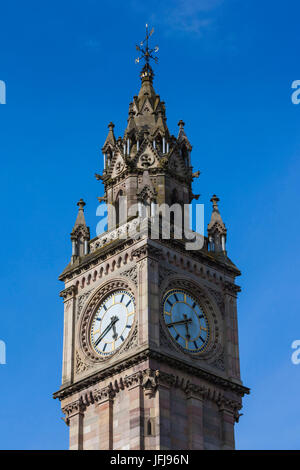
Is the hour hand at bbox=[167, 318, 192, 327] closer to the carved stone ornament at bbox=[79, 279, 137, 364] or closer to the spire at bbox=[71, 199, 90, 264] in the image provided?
the carved stone ornament at bbox=[79, 279, 137, 364]

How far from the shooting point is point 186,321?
7488cm

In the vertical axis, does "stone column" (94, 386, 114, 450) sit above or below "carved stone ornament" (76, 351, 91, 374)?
below

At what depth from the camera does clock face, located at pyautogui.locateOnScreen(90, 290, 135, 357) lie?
73.8m

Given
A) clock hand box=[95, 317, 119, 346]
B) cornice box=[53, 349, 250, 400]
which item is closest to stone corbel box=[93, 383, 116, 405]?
cornice box=[53, 349, 250, 400]

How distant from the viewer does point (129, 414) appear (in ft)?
232

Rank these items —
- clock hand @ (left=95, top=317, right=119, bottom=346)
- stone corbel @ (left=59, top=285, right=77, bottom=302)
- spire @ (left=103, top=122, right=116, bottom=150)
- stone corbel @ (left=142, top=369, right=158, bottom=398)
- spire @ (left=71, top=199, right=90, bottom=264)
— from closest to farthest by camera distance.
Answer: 1. stone corbel @ (left=142, top=369, right=158, bottom=398)
2. clock hand @ (left=95, top=317, right=119, bottom=346)
3. stone corbel @ (left=59, top=285, right=77, bottom=302)
4. spire @ (left=71, top=199, right=90, bottom=264)
5. spire @ (left=103, top=122, right=116, bottom=150)

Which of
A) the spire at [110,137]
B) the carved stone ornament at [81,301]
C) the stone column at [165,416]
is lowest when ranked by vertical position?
the stone column at [165,416]

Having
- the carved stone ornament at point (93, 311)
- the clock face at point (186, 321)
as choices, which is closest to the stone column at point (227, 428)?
the clock face at point (186, 321)

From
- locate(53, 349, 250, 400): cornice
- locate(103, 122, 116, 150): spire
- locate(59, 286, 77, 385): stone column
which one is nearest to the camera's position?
locate(53, 349, 250, 400): cornice

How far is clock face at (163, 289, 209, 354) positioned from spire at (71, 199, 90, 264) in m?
7.06

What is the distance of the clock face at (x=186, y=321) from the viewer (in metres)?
73.8

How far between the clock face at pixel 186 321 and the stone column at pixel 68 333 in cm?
601

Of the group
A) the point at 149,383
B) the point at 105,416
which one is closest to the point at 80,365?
the point at 105,416

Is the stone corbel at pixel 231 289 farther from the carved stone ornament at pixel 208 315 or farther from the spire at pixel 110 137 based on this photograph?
the spire at pixel 110 137
